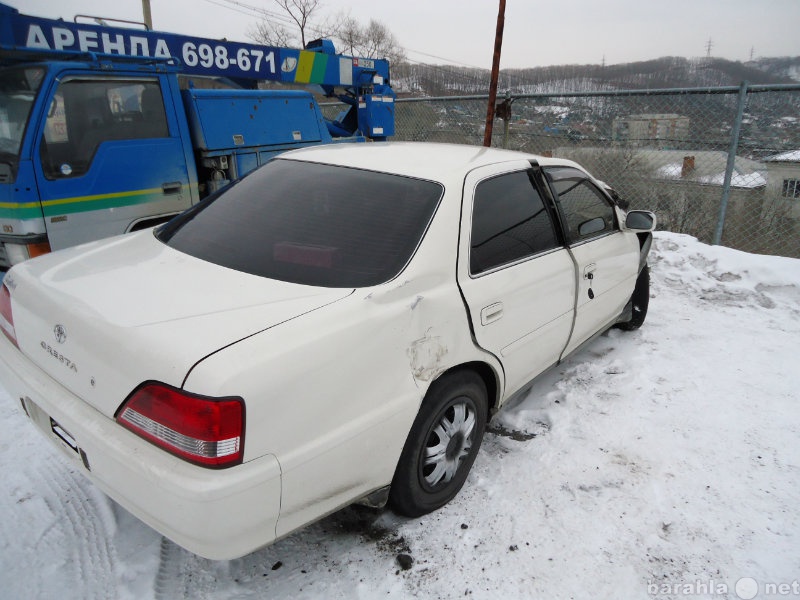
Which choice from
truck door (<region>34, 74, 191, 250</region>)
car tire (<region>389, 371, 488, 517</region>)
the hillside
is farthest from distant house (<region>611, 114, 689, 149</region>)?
car tire (<region>389, 371, 488, 517</region>)

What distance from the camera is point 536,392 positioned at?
3.44 meters

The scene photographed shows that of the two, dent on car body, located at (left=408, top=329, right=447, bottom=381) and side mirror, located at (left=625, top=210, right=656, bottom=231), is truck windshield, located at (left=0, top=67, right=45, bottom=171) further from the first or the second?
side mirror, located at (left=625, top=210, right=656, bottom=231)

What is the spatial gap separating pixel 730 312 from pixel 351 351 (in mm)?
4478

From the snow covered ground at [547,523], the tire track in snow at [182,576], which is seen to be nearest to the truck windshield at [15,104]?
the snow covered ground at [547,523]

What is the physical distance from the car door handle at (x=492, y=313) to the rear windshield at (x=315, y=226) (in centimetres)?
47

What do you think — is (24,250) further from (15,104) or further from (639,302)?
(639,302)

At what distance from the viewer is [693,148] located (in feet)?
21.9

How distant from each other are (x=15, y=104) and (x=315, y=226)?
11.7 feet

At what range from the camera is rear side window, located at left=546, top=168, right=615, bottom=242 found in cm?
314

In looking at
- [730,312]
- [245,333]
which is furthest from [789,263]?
[245,333]

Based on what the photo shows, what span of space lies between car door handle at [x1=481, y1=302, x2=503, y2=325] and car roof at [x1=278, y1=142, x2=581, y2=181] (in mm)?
633

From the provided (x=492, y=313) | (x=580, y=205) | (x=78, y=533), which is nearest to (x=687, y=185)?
(x=580, y=205)

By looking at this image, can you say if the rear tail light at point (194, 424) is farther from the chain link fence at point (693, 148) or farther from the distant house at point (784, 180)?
the distant house at point (784, 180)

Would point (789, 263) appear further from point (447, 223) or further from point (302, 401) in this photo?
point (302, 401)
